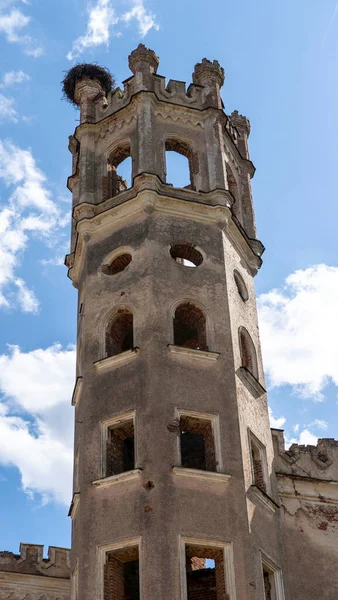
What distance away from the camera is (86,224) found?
21.2 metres

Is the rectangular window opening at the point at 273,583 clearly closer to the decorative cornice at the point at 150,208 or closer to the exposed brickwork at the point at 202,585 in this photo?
the exposed brickwork at the point at 202,585

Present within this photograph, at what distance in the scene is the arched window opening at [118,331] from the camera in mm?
19156

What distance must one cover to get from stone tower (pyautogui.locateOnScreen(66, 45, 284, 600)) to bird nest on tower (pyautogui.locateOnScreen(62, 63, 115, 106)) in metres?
0.88

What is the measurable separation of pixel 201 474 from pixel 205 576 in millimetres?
3209

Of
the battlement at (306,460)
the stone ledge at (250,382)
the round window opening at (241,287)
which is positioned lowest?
the battlement at (306,460)

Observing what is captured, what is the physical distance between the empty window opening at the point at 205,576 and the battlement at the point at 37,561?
11.0 ft

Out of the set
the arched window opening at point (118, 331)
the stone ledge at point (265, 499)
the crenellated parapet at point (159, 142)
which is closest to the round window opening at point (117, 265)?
the arched window opening at point (118, 331)

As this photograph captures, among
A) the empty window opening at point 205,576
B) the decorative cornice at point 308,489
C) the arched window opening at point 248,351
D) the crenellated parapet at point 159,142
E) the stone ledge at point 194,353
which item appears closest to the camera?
the empty window opening at point 205,576

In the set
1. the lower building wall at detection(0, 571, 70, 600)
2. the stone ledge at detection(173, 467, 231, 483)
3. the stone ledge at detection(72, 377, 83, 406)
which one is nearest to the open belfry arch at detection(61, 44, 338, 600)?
the stone ledge at detection(173, 467, 231, 483)

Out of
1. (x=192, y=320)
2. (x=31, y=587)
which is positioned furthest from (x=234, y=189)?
(x=31, y=587)

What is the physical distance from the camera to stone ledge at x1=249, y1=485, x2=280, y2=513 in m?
17.0

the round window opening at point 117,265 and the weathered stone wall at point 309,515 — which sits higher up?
the round window opening at point 117,265

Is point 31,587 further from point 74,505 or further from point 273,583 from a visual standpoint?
point 273,583

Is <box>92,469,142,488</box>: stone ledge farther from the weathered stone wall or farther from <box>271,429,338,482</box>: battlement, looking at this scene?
<box>271,429,338,482</box>: battlement
